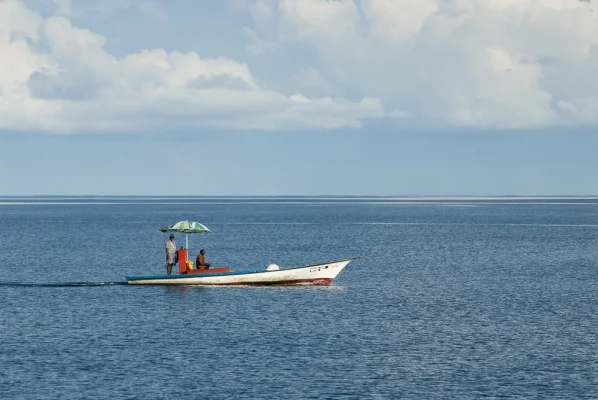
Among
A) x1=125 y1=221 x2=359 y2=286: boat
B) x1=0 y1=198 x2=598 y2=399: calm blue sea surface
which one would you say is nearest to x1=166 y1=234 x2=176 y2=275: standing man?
x1=125 y1=221 x2=359 y2=286: boat

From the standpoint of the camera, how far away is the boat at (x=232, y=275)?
6762cm

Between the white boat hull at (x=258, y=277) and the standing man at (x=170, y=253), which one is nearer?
the white boat hull at (x=258, y=277)

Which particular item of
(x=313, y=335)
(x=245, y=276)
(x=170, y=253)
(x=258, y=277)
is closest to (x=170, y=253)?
(x=170, y=253)

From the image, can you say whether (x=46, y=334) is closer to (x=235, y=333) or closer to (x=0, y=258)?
(x=235, y=333)

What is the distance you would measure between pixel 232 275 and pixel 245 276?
3.12 feet

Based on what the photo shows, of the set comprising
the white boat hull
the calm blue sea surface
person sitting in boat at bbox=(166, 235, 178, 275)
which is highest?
person sitting in boat at bbox=(166, 235, 178, 275)

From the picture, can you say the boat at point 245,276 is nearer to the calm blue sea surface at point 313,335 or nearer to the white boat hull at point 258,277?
the white boat hull at point 258,277

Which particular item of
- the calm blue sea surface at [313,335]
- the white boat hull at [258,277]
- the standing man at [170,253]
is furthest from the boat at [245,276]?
the standing man at [170,253]

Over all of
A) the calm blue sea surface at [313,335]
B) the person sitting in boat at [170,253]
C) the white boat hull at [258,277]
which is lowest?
the calm blue sea surface at [313,335]

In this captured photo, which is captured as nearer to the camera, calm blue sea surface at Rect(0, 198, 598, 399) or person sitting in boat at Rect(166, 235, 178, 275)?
calm blue sea surface at Rect(0, 198, 598, 399)

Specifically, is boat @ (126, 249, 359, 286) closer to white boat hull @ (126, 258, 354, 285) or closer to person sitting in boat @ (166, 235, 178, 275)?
white boat hull @ (126, 258, 354, 285)

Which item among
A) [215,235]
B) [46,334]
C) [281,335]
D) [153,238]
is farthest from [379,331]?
[215,235]

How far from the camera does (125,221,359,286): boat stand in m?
67.6

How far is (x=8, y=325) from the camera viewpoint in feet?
169
